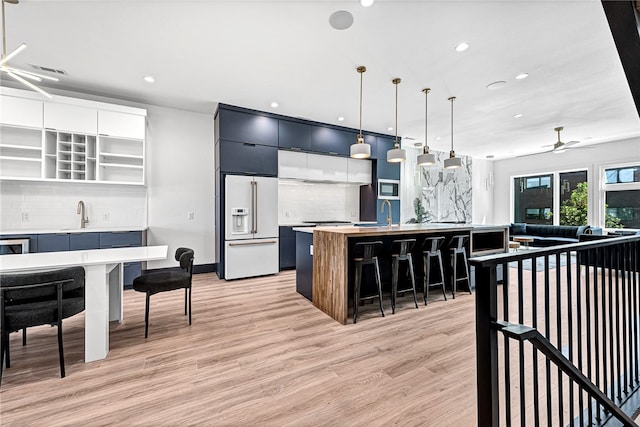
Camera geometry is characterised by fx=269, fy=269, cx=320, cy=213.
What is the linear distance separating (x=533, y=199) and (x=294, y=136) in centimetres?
832

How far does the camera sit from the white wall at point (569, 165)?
22.4 ft

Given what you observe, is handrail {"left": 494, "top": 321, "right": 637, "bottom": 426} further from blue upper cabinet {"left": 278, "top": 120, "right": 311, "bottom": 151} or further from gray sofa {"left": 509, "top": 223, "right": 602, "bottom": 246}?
gray sofa {"left": 509, "top": 223, "right": 602, "bottom": 246}

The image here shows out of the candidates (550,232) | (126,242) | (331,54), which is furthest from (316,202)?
(550,232)

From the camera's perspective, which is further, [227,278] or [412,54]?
[227,278]

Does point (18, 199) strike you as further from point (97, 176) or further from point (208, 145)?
point (208, 145)

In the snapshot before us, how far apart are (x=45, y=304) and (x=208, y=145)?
388cm

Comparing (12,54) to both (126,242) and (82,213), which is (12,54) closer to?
(126,242)

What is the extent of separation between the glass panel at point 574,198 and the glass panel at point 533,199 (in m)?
0.30

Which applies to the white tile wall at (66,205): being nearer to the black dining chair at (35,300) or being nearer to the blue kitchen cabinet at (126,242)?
the blue kitchen cabinet at (126,242)

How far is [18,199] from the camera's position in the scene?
3.98m

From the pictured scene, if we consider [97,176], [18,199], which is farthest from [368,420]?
[18,199]

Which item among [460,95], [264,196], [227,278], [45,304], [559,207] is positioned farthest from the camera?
[559,207]

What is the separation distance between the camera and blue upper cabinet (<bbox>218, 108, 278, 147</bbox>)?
186 inches

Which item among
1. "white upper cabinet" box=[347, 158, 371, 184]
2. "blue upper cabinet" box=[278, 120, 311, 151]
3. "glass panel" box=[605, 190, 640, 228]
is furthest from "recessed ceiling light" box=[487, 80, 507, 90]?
"glass panel" box=[605, 190, 640, 228]
